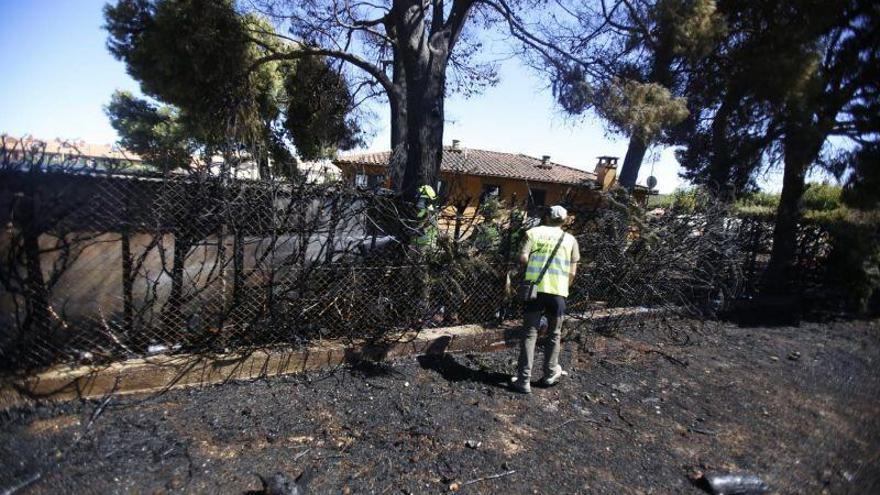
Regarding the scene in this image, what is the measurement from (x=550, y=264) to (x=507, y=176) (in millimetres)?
23020

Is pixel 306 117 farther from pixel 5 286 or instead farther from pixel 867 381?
pixel 867 381

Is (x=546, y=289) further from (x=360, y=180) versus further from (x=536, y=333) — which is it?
(x=360, y=180)

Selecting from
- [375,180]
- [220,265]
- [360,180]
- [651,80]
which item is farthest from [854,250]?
[220,265]

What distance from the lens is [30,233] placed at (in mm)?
3100

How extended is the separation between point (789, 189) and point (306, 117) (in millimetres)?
9340

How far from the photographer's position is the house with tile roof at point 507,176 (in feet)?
14.9

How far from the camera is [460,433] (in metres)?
3.37

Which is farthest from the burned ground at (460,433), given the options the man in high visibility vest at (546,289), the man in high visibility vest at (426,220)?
the man in high visibility vest at (426,220)

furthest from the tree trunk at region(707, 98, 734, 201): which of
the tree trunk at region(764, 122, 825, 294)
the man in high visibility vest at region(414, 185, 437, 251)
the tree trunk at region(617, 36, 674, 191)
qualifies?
the man in high visibility vest at region(414, 185, 437, 251)

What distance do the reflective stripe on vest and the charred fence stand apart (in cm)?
76

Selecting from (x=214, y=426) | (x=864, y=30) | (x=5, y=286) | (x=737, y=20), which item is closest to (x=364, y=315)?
(x=214, y=426)

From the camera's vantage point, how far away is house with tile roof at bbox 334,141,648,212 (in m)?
4.55

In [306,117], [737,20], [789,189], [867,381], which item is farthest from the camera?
[306,117]

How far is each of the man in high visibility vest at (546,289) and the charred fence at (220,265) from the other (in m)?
0.72
